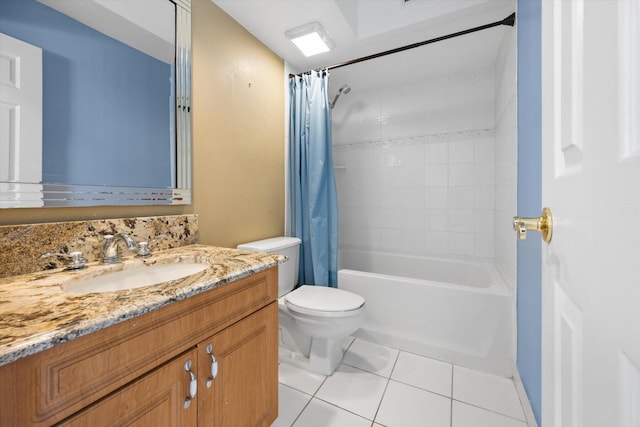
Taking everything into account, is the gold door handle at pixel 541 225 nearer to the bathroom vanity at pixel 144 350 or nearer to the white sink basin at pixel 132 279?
the bathroom vanity at pixel 144 350

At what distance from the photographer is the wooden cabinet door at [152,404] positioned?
21.7 inches

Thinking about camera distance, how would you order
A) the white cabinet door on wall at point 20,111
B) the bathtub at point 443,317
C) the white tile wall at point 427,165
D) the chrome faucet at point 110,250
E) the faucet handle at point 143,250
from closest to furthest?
Answer: the white cabinet door on wall at point 20,111 → the chrome faucet at point 110,250 → the faucet handle at point 143,250 → the bathtub at point 443,317 → the white tile wall at point 427,165

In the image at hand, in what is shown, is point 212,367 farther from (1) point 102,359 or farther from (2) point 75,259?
(2) point 75,259

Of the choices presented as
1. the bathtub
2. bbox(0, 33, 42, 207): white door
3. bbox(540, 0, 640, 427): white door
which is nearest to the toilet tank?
the bathtub

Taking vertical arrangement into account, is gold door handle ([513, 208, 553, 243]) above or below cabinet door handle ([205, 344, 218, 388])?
above

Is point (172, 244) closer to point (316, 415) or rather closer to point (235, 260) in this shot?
point (235, 260)

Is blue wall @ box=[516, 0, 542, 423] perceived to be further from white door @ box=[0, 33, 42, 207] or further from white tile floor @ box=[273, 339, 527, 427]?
white door @ box=[0, 33, 42, 207]

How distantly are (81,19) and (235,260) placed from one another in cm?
109

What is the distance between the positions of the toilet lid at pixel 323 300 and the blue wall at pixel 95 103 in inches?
37.2

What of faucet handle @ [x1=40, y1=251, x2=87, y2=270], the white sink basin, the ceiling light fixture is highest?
the ceiling light fixture

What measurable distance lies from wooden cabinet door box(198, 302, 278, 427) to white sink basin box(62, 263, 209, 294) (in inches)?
11.9

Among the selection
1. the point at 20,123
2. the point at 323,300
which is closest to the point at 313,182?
the point at 323,300

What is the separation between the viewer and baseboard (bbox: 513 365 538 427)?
1146mm

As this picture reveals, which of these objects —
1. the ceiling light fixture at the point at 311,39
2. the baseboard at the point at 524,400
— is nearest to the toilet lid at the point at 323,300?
the baseboard at the point at 524,400
